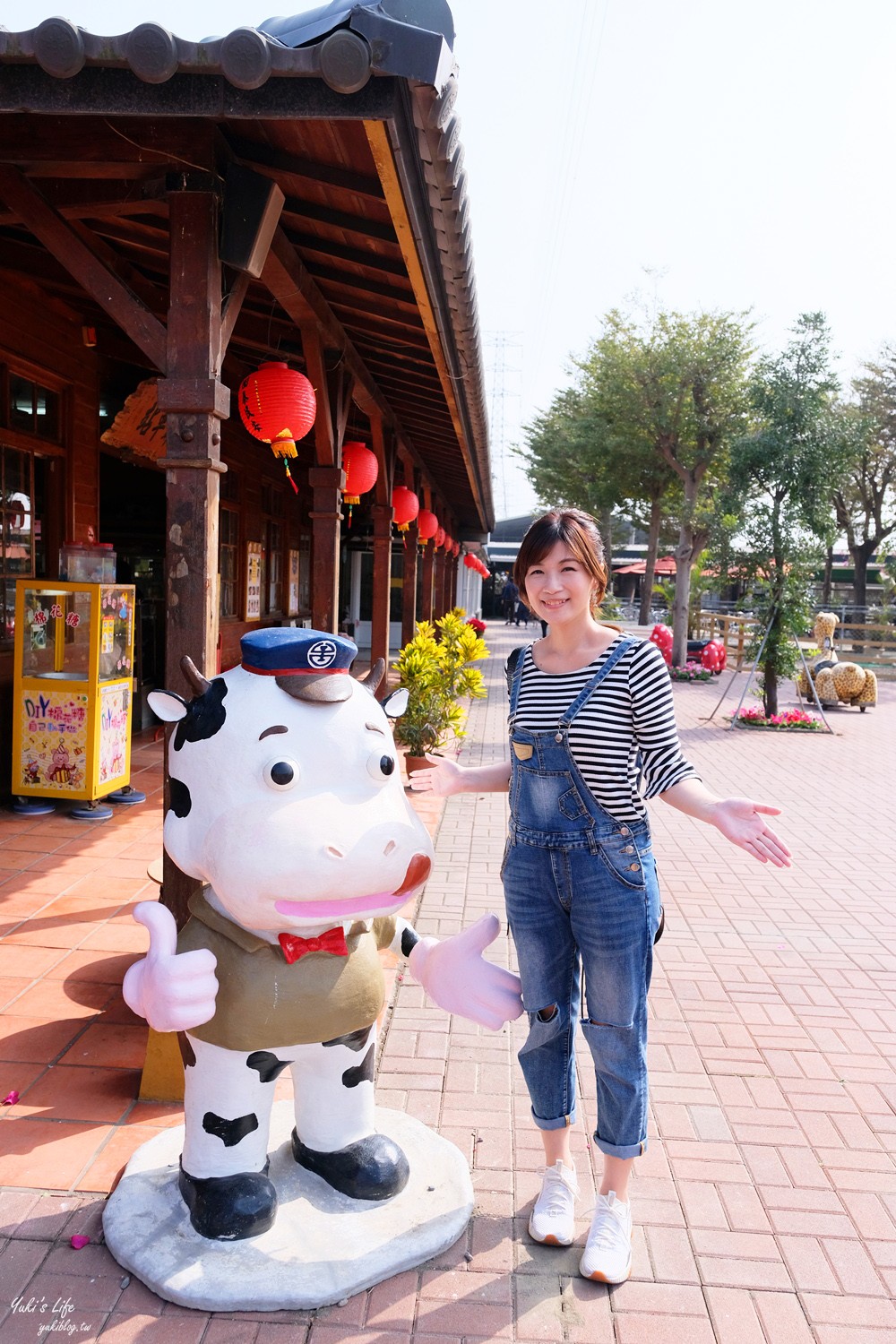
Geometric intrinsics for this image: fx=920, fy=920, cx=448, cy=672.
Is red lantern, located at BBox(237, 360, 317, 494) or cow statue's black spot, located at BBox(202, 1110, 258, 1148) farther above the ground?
red lantern, located at BBox(237, 360, 317, 494)

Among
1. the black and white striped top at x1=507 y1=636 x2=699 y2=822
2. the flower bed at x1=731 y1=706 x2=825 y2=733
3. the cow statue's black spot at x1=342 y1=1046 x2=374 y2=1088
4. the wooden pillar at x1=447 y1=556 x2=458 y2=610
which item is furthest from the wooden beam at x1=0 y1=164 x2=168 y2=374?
the wooden pillar at x1=447 y1=556 x2=458 y2=610

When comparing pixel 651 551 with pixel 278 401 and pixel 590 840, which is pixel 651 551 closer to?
pixel 278 401

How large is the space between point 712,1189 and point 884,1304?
0.52 metres

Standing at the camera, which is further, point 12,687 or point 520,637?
point 520,637

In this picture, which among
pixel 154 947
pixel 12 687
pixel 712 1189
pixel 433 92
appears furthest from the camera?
pixel 12 687

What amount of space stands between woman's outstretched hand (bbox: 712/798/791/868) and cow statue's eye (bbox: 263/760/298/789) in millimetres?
958

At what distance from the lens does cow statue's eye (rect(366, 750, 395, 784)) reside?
211 cm

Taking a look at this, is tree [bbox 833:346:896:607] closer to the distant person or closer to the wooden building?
the distant person

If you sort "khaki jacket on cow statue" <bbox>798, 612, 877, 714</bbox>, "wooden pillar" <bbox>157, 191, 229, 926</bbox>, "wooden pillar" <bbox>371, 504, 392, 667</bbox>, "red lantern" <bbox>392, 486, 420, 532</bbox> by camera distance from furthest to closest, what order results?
"khaki jacket on cow statue" <bbox>798, 612, 877, 714</bbox>
"red lantern" <bbox>392, 486, 420, 532</bbox>
"wooden pillar" <bbox>371, 504, 392, 667</bbox>
"wooden pillar" <bbox>157, 191, 229, 926</bbox>

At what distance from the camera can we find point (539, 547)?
230cm

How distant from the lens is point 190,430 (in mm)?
2961

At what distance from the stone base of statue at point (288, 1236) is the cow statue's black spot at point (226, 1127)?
0.83 feet

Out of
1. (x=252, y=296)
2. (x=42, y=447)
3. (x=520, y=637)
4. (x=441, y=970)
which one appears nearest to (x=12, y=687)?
(x=42, y=447)

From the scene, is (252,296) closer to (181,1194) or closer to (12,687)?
(12,687)
